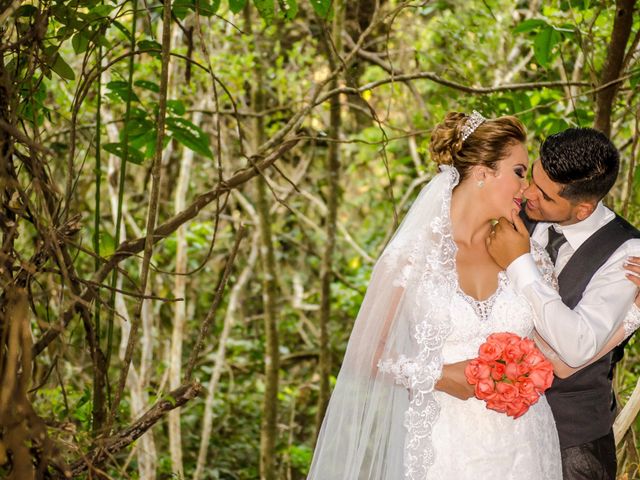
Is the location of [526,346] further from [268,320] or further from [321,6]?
[268,320]

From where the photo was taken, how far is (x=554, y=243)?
2.52 meters

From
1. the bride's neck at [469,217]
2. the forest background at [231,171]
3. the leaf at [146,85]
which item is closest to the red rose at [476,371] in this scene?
the bride's neck at [469,217]

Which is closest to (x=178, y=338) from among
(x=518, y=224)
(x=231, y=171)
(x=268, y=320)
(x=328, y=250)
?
(x=268, y=320)

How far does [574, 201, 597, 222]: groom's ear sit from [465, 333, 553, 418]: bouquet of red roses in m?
0.50

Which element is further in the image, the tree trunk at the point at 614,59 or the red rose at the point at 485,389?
the tree trunk at the point at 614,59

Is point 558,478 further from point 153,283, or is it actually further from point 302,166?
point 302,166

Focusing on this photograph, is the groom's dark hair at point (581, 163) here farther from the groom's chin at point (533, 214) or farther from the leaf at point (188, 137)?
the leaf at point (188, 137)

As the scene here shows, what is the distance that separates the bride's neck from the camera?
2455mm

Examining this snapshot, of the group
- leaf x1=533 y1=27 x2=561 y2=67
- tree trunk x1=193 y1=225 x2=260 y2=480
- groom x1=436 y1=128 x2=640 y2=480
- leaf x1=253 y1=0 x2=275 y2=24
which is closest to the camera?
groom x1=436 y1=128 x2=640 y2=480

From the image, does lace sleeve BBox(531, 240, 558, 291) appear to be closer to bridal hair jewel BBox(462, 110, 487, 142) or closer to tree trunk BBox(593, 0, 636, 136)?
bridal hair jewel BBox(462, 110, 487, 142)

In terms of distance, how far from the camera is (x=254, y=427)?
21.5 ft

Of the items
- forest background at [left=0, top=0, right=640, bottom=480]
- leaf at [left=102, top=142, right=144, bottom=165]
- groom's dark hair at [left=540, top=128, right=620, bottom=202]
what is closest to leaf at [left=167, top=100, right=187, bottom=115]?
forest background at [left=0, top=0, right=640, bottom=480]

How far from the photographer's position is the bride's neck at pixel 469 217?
2455 mm

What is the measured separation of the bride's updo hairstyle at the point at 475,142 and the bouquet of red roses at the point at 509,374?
64cm
